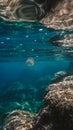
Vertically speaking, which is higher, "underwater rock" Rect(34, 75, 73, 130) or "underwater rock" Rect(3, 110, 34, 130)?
"underwater rock" Rect(34, 75, 73, 130)

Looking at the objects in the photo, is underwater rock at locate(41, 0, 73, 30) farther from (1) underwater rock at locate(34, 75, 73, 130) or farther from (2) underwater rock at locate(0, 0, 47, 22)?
(1) underwater rock at locate(34, 75, 73, 130)

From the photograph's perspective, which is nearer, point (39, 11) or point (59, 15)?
point (39, 11)

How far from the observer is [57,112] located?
683 centimetres

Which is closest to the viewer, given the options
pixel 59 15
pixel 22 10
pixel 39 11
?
pixel 39 11

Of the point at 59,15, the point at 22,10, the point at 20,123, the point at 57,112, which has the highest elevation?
the point at 22,10

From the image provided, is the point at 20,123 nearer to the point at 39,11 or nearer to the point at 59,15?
the point at 39,11

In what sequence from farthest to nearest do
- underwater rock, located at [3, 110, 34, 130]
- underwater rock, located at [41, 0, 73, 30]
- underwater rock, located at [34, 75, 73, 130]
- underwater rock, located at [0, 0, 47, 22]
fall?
1. underwater rock, located at [0, 0, 47, 22]
2. underwater rock, located at [41, 0, 73, 30]
3. underwater rock, located at [3, 110, 34, 130]
4. underwater rock, located at [34, 75, 73, 130]

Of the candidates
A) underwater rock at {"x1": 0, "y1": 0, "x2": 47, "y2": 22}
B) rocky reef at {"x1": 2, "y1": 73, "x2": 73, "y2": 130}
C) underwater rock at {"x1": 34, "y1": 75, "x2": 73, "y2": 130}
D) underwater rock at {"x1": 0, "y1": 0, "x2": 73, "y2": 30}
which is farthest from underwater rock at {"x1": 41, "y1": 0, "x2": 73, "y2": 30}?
underwater rock at {"x1": 34, "y1": 75, "x2": 73, "y2": 130}

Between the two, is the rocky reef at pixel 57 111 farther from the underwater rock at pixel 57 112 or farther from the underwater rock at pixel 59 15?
the underwater rock at pixel 59 15

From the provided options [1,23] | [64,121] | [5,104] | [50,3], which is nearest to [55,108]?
[64,121]

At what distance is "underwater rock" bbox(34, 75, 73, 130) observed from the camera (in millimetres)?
6629

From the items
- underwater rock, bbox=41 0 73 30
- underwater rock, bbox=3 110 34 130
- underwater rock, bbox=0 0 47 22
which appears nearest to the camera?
underwater rock, bbox=3 110 34 130

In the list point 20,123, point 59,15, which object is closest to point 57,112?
point 20,123

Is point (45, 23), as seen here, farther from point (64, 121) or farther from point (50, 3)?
point (64, 121)
